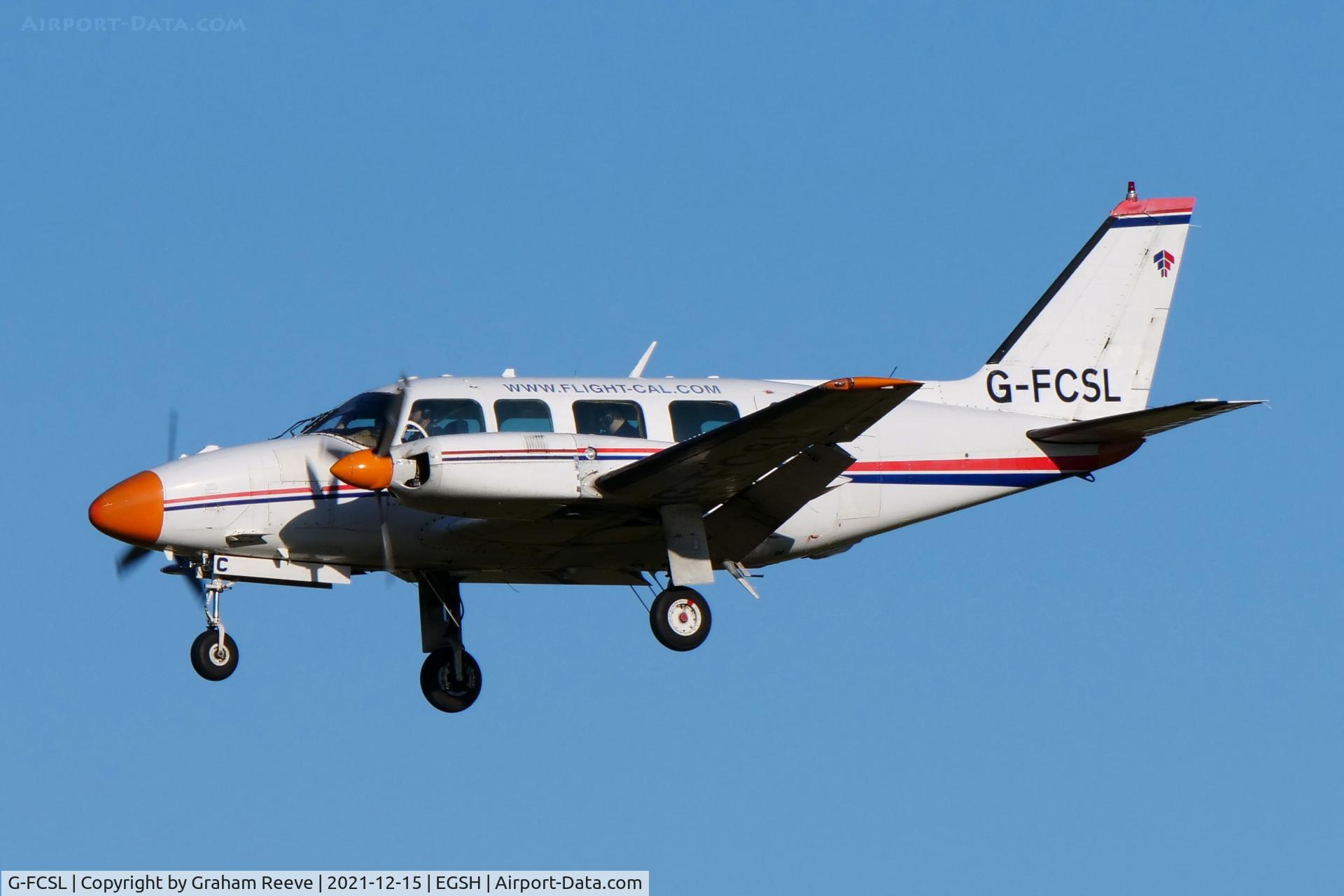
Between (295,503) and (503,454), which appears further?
(295,503)

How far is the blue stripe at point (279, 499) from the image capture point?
739 inches

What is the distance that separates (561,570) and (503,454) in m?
3.26

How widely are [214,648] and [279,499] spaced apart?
5.12 feet

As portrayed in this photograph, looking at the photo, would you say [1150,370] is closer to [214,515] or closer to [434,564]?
[434,564]

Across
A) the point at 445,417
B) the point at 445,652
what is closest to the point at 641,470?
the point at 445,417

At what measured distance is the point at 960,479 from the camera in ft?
67.8

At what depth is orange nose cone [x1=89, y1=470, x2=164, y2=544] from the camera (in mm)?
18516

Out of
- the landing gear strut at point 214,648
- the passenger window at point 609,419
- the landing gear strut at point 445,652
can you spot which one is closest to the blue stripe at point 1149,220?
the passenger window at point 609,419

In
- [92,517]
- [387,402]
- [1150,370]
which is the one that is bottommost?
[92,517]

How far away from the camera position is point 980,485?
2080 cm

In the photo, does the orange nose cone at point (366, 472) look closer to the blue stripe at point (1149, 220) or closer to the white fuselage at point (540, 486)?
the white fuselage at point (540, 486)

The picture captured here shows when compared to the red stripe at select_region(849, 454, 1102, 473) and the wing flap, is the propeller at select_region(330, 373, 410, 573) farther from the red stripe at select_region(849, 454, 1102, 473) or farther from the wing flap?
the red stripe at select_region(849, 454, 1102, 473)

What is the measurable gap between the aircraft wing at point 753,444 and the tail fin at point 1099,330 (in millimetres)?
3820

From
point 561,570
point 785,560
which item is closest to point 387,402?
point 561,570
